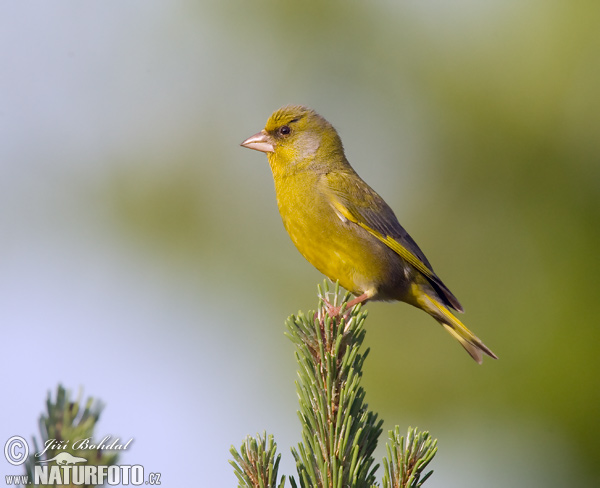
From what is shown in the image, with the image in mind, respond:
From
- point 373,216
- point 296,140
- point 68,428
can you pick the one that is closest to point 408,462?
point 68,428

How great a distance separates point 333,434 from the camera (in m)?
2.33

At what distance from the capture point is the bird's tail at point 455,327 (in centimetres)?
467

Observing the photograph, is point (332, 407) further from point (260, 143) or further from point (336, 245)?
point (260, 143)

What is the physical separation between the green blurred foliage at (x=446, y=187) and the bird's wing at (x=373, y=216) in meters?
1.01

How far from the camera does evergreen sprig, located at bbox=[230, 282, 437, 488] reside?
212cm

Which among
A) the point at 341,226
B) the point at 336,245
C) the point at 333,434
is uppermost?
the point at 341,226

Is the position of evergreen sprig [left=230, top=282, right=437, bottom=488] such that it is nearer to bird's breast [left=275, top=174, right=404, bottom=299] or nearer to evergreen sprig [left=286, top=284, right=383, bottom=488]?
evergreen sprig [left=286, top=284, right=383, bottom=488]

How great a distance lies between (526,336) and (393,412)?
1.11 meters

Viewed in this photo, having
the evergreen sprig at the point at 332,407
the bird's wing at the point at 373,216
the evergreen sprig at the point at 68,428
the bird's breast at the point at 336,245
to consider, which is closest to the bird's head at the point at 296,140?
the bird's wing at the point at 373,216

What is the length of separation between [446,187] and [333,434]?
436 centimetres

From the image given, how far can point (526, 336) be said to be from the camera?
5562 mm

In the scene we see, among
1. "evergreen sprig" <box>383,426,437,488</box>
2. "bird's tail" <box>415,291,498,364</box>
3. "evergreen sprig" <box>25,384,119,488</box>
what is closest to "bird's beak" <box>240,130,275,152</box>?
"bird's tail" <box>415,291,498,364</box>

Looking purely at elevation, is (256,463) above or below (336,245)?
below

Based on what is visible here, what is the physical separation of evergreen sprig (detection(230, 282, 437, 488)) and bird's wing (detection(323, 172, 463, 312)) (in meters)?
2.10
